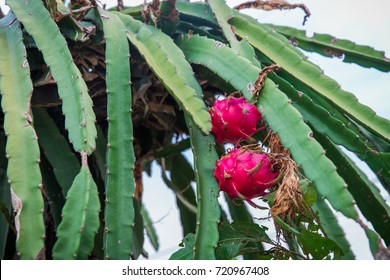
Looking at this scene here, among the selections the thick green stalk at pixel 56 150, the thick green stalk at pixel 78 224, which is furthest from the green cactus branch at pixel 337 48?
the thick green stalk at pixel 78 224

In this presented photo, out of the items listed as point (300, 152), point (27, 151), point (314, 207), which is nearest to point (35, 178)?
point (27, 151)

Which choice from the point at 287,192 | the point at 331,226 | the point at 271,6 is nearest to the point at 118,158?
the point at 287,192

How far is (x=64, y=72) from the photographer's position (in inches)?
37.6

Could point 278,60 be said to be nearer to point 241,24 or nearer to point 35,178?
point 241,24

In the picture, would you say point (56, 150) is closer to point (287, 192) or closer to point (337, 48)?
point (287, 192)

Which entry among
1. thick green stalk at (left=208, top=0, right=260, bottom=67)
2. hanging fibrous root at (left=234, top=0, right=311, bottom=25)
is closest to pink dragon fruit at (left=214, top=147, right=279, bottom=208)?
thick green stalk at (left=208, top=0, right=260, bottom=67)

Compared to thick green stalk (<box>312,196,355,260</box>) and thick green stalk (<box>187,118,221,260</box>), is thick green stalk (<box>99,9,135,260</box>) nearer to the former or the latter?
thick green stalk (<box>187,118,221,260</box>)

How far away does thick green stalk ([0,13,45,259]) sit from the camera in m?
0.77

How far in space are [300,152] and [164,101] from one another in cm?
49

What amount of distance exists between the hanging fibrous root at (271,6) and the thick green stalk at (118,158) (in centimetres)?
41

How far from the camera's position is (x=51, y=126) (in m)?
1.20

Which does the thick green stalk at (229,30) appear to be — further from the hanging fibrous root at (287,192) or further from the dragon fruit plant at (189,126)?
the hanging fibrous root at (287,192)

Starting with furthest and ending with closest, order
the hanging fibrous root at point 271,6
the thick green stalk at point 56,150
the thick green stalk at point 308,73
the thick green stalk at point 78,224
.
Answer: the hanging fibrous root at point 271,6 < the thick green stalk at point 56,150 < the thick green stalk at point 308,73 < the thick green stalk at point 78,224

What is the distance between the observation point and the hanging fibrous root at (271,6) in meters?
1.27
